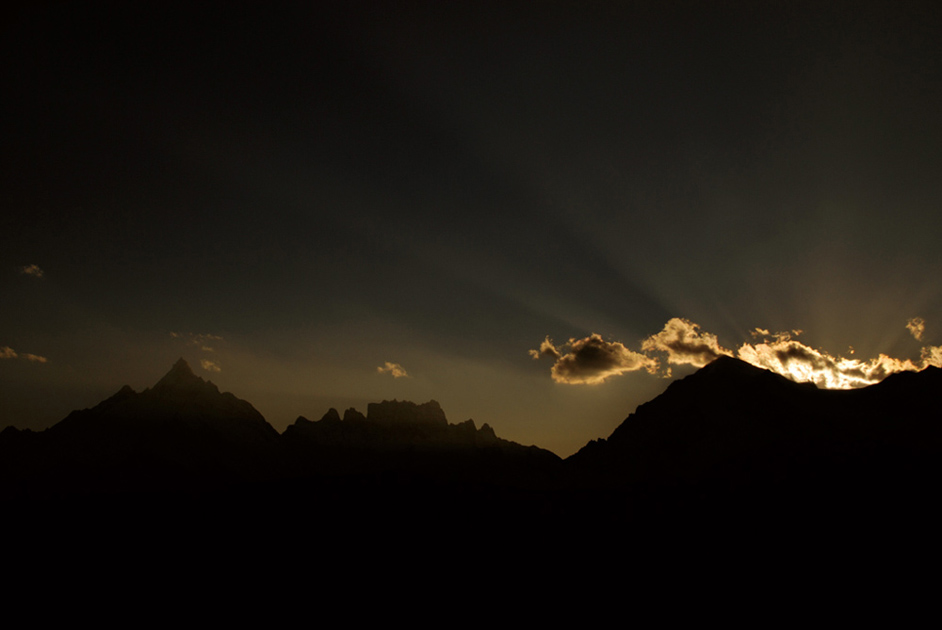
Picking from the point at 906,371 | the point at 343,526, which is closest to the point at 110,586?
the point at 343,526

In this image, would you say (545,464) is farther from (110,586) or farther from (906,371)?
(110,586)

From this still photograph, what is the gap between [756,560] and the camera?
141 ft

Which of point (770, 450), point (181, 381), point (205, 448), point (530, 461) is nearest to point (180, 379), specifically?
point (181, 381)

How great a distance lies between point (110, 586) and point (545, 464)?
12142 centimetres

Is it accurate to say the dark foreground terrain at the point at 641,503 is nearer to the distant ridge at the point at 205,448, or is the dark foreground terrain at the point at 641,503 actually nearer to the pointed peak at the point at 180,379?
the distant ridge at the point at 205,448

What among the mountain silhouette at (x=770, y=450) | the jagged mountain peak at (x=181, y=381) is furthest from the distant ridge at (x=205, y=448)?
the mountain silhouette at (x=770, y=450)

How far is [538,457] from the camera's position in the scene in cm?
15325

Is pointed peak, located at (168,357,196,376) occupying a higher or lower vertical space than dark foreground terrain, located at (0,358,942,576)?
higher

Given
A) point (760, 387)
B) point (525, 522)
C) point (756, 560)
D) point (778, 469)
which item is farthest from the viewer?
point (760, 387)

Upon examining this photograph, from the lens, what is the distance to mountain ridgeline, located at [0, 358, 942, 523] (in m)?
56.5

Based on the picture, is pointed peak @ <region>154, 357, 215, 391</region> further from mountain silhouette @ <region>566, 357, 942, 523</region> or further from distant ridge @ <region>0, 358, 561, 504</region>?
mountain silhouette @ <region>566, 357, 942, 523</region>

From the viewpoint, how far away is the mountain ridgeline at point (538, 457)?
56.5 m

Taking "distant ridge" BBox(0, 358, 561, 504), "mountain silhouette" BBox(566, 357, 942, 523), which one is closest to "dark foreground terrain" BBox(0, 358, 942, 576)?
"mountain silhouette" BBox(566, 357, 942, 523)

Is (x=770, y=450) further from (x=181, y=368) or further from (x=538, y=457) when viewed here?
(x=181, y=368)
